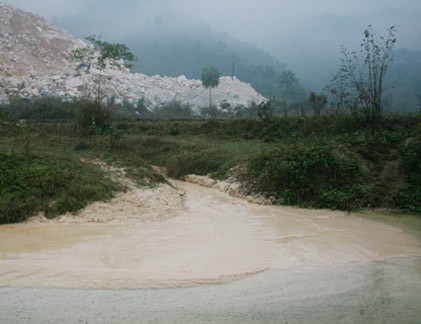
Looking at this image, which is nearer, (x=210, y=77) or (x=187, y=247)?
(x=187, y=247)

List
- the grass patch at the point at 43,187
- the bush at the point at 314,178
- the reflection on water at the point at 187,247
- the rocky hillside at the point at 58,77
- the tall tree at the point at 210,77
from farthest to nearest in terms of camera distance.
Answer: the tall tree at the point at 210,77 → the rocky hillside at the point at 58,77 → the bush at the point at 314,178 → the grass patch at the point at 43,187 → the reflection on water at the point at 187,247

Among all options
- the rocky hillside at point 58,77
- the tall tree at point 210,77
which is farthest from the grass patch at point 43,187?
the tall tree at point 210,77

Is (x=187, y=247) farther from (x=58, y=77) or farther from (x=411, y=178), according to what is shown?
(x=58, y=77)

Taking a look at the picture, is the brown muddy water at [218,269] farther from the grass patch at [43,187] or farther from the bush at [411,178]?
the bush at [411,178]

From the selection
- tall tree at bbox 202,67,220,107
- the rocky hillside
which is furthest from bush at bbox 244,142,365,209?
tall tree at bbox 202,67,220,107

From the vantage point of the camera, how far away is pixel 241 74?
109 m

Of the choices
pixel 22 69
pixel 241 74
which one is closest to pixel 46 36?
pixel 22 69

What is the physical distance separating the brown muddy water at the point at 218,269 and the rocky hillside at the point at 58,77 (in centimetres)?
4787

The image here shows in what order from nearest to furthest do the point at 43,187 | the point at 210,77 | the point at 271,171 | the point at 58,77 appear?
the point at 43,187 < the point at 271,171 < the point at 58,77 < the point at 210,77

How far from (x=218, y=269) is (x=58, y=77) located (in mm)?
60564

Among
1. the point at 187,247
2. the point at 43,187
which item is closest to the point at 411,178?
the point at 187,247

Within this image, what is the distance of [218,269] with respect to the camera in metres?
6.30

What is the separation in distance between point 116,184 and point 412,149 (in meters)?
7.90

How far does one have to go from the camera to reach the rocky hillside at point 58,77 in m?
56.3
